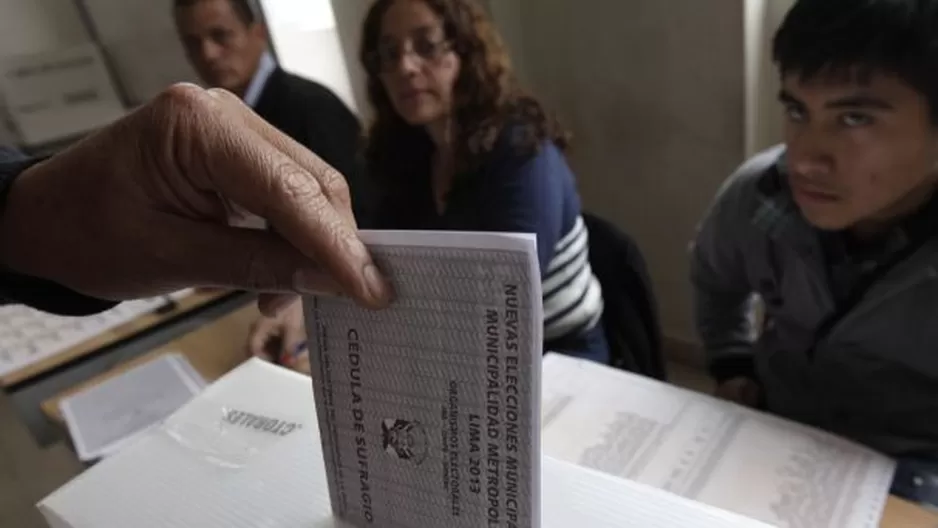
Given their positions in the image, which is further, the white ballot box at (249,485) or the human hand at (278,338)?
the human hand at (278,338)

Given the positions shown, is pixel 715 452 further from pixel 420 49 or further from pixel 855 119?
pixel 420 49

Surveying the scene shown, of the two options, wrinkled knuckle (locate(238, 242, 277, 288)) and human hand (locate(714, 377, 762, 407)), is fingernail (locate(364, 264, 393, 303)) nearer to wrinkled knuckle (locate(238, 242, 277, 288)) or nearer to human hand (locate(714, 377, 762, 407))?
wrinkled knuckle (locate(238, 242, 277, 288))

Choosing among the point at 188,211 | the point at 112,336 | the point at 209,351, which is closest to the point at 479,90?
the point at 209,351

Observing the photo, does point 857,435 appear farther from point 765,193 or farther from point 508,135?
point 508,135

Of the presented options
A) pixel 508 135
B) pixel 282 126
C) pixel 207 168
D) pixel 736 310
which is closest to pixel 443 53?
pixel 508 135

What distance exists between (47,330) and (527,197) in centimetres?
90

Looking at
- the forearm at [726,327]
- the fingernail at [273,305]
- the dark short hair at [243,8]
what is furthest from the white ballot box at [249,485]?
the dark short hair at [243,8]

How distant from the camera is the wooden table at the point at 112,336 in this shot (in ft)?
4.07

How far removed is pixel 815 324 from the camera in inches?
39.9

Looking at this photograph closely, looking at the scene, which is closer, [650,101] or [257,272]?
[257,272]

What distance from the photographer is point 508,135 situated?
1358 mm

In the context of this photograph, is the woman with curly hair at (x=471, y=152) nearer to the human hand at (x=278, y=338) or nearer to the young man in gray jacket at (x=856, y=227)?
the human hand at (x=278, y=338)

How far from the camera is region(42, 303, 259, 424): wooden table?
45.6 inches

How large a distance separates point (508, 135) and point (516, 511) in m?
1.02
